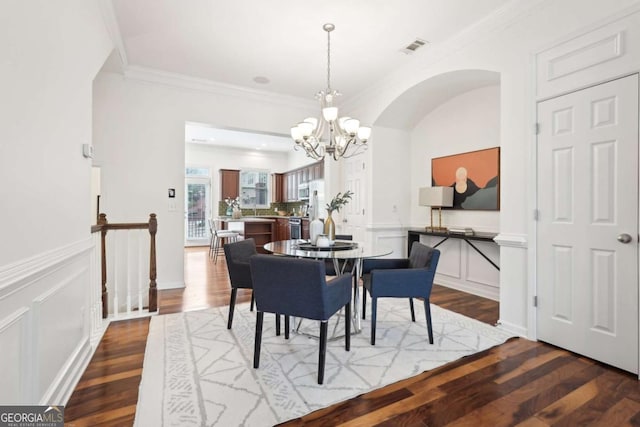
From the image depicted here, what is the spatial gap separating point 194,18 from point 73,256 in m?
→ 2.40

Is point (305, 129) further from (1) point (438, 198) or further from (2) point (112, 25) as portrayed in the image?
(1) point (438, 198)

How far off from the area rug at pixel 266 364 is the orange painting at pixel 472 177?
5.21ft

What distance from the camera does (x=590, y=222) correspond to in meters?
2.33

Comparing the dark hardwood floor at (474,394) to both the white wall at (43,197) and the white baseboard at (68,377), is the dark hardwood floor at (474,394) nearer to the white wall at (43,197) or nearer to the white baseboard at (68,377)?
the white baseboard at (68,377)

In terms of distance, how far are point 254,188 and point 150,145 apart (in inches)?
217

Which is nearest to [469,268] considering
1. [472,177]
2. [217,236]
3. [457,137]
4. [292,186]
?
[472,177]

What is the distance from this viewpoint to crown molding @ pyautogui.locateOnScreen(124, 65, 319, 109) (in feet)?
13.6

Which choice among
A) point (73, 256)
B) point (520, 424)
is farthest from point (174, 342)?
point (520, 424)

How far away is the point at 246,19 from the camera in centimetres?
302

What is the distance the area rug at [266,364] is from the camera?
174 cm

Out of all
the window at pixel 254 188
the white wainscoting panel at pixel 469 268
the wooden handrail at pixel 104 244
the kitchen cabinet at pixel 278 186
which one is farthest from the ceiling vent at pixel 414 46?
the window at pixel 254 188

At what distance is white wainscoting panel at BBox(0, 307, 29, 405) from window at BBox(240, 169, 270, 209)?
26.8 ft

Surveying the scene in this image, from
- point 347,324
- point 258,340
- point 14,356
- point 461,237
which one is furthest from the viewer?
point 461,237

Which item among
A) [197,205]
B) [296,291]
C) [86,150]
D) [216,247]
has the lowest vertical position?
[216,247]
